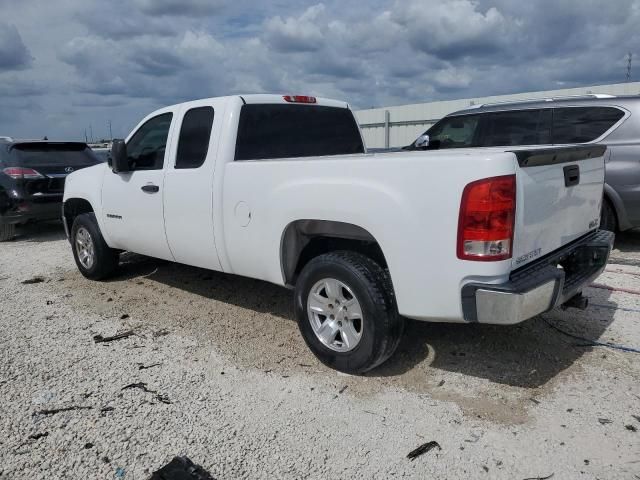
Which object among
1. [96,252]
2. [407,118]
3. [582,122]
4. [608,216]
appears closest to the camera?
[96,252]

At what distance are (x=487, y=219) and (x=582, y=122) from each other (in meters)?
4.77

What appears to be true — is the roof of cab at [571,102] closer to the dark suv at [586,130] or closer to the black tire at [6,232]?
the dark suv at [586,130]

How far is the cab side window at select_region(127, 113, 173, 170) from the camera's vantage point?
4.96m

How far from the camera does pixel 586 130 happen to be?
6.68 metres

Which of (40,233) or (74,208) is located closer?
(74,208)

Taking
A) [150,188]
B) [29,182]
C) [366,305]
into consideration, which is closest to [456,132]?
[150,188]

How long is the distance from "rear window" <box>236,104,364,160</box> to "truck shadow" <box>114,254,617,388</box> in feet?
4.89

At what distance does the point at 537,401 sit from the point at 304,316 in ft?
5.26

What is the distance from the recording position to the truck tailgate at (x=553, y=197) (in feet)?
9.67

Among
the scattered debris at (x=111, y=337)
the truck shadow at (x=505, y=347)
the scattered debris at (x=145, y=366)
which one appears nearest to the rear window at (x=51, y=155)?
the scattered debris at (x=111, y=337)

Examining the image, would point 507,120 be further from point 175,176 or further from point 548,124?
point 175,176

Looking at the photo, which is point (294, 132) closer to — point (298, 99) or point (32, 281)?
point (298, 99)

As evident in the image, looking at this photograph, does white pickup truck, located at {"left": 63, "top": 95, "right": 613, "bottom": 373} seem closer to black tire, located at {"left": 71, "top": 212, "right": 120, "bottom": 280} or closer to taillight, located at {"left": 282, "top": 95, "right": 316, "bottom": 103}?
taillight, located at {"left": 282, "top": 95, "right": 316, "bottom": 103}

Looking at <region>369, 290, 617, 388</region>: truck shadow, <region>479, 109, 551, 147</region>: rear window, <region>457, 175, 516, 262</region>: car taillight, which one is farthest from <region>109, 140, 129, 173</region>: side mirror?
<region>479, 109, 551, 147</region>: rear window
